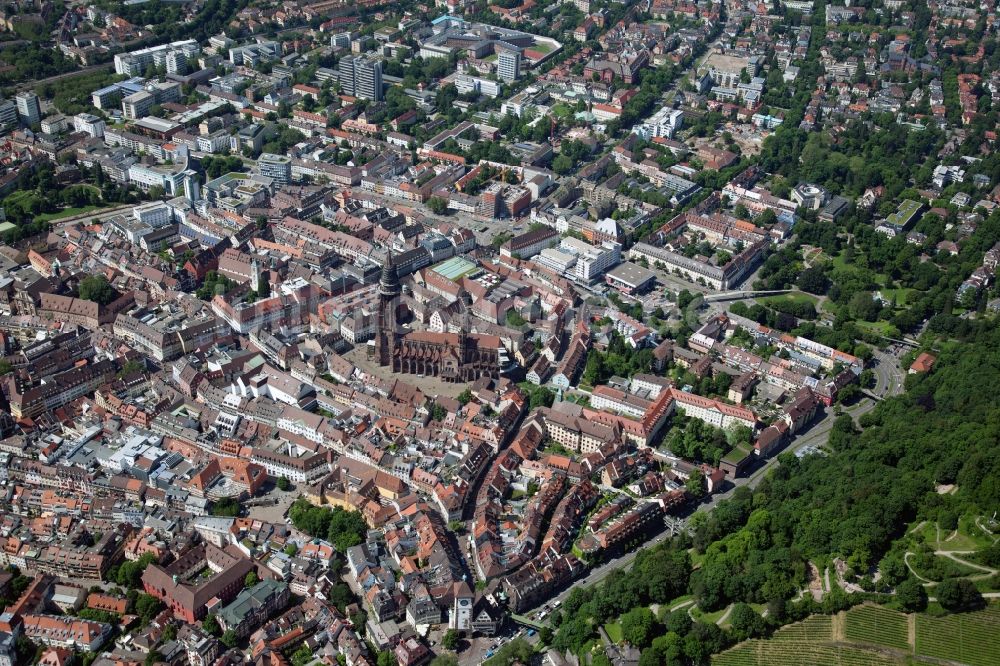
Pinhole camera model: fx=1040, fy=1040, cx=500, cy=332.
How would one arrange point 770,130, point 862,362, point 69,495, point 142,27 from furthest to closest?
point 142,27
point 770,130
point 862,362
point 69,495

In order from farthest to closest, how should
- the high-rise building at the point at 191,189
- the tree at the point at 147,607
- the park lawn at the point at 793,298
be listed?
1. the high-rise building at the point at 191,189
2. the park lawn at the point at 793,298
3. the tree at the point at 147,607

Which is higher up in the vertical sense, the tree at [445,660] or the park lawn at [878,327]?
the tree at [445,660]

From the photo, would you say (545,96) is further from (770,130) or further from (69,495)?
(69,495)

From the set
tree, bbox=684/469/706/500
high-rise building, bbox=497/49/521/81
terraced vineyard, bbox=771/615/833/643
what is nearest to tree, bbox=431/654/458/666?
terraced vineyard, bbox=771/615/833/643

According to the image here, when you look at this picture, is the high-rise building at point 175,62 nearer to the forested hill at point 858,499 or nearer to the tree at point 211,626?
the tree at point 211,626

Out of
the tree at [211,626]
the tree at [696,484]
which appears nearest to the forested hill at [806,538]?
the tree at [696,484]

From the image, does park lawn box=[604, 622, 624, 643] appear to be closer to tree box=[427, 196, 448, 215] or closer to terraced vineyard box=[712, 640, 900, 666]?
terraced vineyard box=[712, 640, 900, 666]

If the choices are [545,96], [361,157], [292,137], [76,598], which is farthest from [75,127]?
[76,598]
